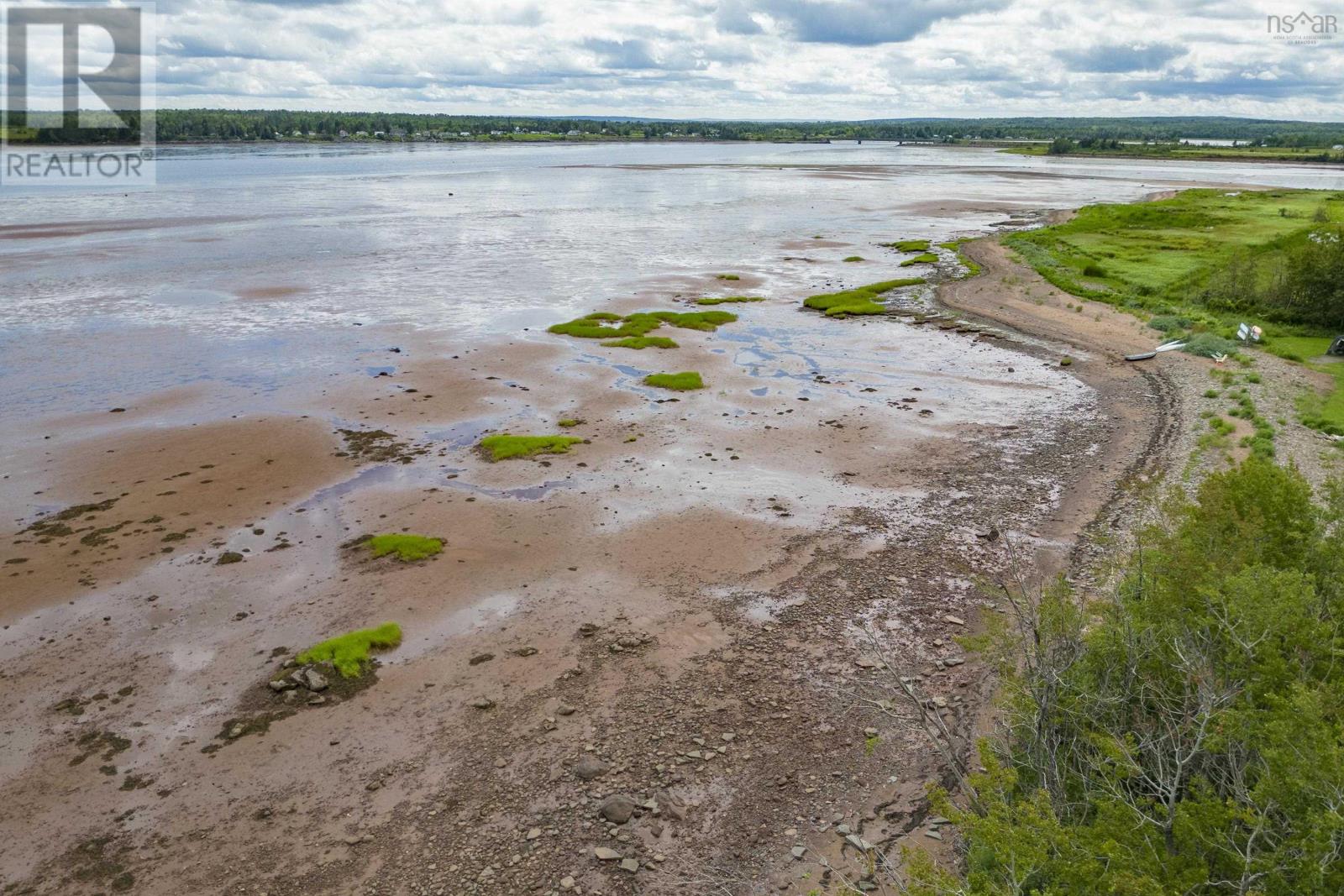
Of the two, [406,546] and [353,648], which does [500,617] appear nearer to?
[353,648]

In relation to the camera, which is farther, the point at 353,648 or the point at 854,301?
the point at 854,301

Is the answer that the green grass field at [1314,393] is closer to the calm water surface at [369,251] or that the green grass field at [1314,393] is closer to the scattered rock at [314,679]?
the calm water surface at [369,251]

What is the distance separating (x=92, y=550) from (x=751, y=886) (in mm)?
17975

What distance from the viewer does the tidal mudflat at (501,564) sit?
40.1ft

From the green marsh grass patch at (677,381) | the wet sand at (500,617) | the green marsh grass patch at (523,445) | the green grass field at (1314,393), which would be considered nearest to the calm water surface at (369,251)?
the wet sand at (500,617)

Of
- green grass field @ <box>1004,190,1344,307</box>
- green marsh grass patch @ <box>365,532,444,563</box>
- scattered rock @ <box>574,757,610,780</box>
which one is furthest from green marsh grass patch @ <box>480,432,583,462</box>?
green grass field @ <box>1004,190,1344,307</box>

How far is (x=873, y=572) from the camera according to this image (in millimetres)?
18797

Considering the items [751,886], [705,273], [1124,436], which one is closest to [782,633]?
[751,886]

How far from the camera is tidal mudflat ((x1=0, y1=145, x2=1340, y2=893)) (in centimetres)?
1223

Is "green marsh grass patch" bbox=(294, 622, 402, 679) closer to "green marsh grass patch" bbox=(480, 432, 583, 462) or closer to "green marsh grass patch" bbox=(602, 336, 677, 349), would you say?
"green marsh grass patch" bbox=(480, 432, 583, 462)

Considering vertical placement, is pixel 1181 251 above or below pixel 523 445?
above

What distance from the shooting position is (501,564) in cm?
1984

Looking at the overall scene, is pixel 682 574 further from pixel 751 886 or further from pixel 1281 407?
pixel 1281 407

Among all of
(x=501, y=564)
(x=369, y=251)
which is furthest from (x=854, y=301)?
(x=369, y=251)
